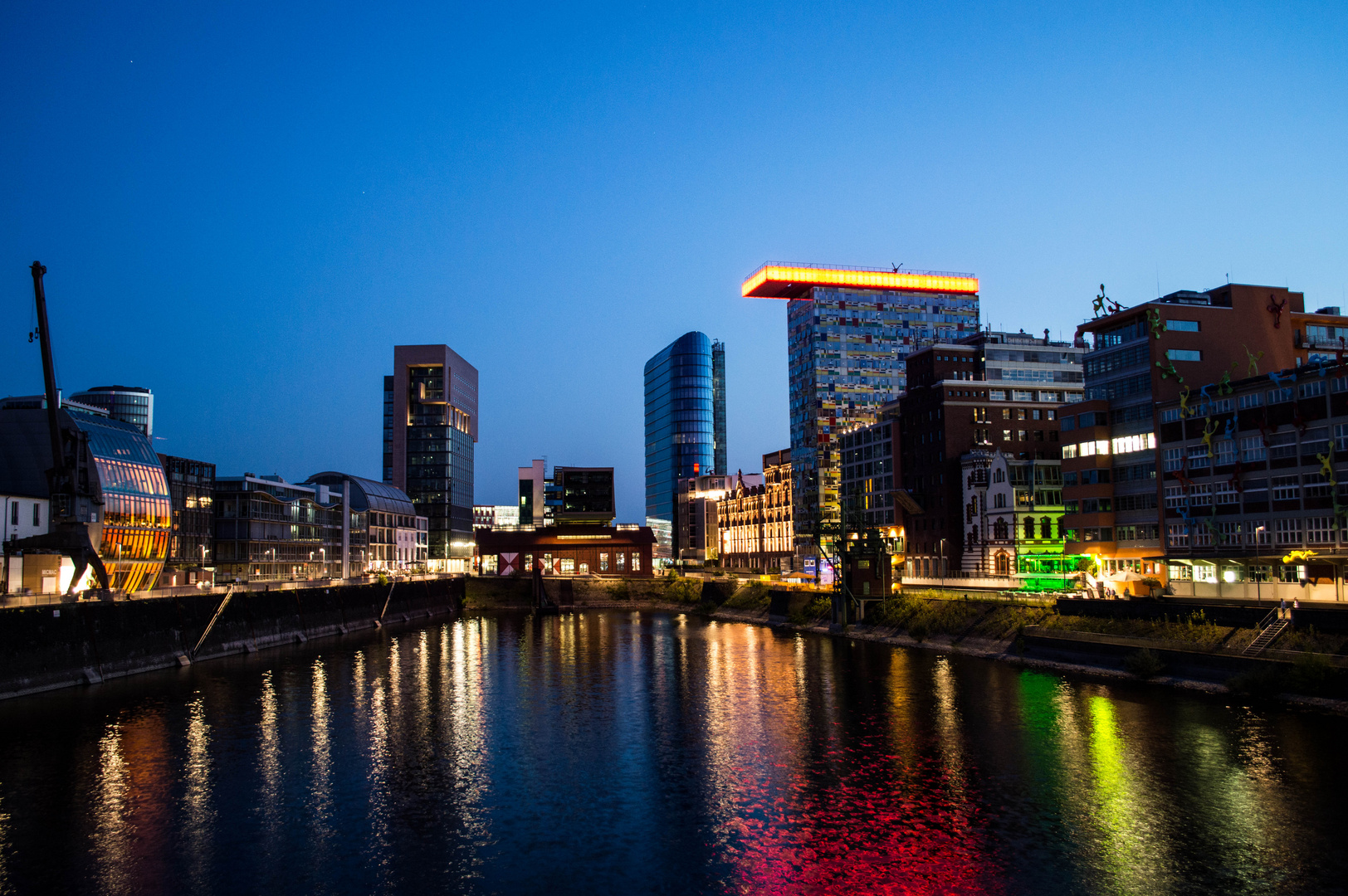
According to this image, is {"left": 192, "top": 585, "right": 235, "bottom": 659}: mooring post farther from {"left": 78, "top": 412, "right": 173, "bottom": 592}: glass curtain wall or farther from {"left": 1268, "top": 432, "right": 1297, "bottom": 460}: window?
{"left": 1268, "top": 432, "right": 1297, "bottom": 460}: window

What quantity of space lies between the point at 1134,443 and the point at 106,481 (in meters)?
116

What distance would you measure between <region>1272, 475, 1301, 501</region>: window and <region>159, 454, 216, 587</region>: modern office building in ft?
422

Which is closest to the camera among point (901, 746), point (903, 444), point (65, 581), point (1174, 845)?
point (1174, 845)

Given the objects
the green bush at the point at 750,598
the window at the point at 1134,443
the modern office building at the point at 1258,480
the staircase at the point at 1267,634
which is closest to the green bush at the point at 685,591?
the green bush at the point at 750,598

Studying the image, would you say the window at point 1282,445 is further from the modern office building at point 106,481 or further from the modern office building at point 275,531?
the modern office building at point 275,531

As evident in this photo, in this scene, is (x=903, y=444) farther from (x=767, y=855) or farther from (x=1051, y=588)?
(x=767, y=855)

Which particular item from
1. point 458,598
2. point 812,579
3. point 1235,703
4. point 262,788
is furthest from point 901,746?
point 458,598

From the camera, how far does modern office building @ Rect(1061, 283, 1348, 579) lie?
103562 mm

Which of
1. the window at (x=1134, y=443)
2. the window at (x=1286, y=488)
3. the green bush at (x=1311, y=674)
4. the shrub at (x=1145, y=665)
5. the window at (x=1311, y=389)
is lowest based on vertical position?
the shrub at (x=1145, y=665)

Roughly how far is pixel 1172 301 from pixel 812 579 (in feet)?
206

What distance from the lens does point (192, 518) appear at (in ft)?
462

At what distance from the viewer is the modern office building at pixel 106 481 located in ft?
314

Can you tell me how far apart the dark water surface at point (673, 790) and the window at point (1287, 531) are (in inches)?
1316

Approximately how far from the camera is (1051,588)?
3585 inches
